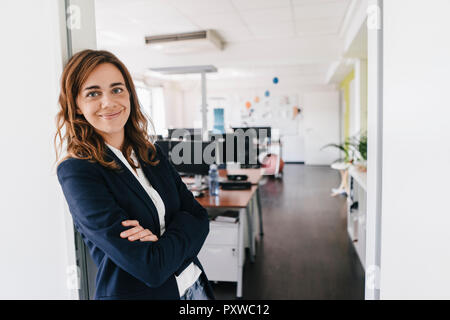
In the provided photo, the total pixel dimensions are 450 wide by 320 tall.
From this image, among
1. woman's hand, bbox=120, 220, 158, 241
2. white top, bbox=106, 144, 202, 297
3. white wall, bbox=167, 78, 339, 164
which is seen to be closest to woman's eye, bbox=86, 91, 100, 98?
white top, bbox=106, 144, 202, 297

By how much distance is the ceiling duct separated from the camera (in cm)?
478

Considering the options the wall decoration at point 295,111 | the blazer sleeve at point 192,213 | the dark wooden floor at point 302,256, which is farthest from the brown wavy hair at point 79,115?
the wall decoration at point 295,111

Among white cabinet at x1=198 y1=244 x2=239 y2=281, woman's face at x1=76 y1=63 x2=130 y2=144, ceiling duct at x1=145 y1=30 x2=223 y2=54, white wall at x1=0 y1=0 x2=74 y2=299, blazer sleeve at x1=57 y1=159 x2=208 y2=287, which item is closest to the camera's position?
blazer sleeve at x1=57 y1=159 x2=208 y2=287

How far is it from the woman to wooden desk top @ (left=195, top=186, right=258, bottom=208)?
1323 mm

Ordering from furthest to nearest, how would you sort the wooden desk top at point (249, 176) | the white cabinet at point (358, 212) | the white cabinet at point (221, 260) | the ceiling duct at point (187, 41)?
the ceiling duct at point (187, 41)
the wooden desk top at point (249, 176)
the white cabinet at point (358, 212)
the white cabinet at point (221, 260)

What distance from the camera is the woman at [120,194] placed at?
88 centimetres

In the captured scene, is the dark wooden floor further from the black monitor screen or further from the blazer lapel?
the blazer lapel

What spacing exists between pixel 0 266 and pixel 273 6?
3.73m

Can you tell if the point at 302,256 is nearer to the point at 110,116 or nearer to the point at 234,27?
the point at 110,116

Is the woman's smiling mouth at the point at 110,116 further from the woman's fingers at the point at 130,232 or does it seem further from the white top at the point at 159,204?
the woman's fingers at the point at 130,232
